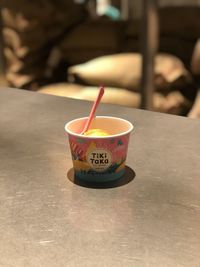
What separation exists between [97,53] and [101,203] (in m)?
1.61

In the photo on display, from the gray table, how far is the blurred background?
928 millimetres

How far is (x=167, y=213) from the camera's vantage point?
22.8 inches

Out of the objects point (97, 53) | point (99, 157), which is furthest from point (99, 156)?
point (97, 53)

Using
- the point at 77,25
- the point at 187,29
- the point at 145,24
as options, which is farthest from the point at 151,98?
the point at 77,25

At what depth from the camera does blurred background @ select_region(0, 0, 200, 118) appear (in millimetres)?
1866

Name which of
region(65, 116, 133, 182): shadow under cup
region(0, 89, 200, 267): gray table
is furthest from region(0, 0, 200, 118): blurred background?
region(65, 116, 133, 182): shadow under cup

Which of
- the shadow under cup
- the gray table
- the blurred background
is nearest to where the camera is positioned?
the gray table

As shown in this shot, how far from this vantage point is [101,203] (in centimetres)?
60

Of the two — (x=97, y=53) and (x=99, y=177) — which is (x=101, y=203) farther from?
(x=97, y=53)

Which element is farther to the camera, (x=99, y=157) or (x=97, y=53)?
(x=97, y=53)

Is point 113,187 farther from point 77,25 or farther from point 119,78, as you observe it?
point 77,25

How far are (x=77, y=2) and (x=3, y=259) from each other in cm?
205

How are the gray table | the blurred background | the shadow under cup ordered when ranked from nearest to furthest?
the gray table < the shadow under cup < the blurred background

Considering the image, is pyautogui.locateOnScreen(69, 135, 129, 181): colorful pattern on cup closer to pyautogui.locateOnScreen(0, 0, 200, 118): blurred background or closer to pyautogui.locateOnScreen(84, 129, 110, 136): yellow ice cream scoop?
pyautogui.locateOnScreen(84, 129, 110, 136): yellow ice cream scoop
